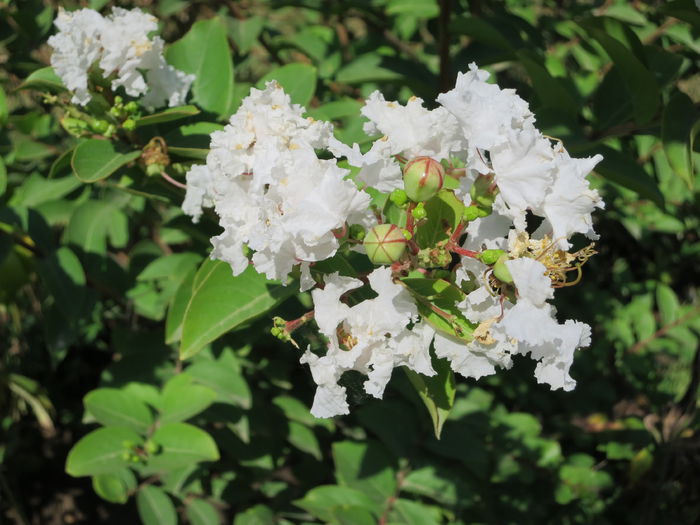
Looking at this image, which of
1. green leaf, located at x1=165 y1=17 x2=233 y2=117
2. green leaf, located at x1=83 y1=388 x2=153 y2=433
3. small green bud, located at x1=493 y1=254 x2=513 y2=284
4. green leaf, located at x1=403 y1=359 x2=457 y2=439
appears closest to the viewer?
small green bud, located at x1=493 y1=254 x2=513 y2=284

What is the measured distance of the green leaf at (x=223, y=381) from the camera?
68.1 inches

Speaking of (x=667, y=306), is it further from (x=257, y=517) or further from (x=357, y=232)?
(x=357, y=232)

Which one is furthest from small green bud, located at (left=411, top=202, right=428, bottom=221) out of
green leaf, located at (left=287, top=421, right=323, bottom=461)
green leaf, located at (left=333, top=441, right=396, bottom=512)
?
green leaf, located at (left=287, top=421, right=323, bottom=461)

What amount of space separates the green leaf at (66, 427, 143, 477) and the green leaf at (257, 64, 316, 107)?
3.02ft

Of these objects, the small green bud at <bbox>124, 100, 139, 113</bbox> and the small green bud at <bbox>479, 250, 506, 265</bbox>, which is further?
the small green bud at <bbox>124, 100, 139, 113</bbox>

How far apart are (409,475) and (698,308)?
4.41 feet

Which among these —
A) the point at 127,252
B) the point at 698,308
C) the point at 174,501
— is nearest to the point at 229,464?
the point at 174,501

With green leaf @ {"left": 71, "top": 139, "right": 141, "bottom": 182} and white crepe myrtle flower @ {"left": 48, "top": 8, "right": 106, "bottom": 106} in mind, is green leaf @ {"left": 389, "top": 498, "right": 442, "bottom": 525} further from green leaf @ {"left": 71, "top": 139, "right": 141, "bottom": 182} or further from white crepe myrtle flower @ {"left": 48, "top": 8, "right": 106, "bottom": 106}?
white crepe myrtle flower @ {"left": 48, "top": 8, "right": 106, "bottom": 106}

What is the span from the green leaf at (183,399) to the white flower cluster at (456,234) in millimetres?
752

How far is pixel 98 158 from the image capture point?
4.25ft

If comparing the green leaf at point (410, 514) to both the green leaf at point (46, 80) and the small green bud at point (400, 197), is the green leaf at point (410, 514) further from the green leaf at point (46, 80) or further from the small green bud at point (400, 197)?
the green leaf at point (46, 80)

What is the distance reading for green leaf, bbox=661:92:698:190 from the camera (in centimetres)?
129

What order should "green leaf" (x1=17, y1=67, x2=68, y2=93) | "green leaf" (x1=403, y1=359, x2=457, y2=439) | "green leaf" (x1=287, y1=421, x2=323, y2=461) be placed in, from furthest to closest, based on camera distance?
"green leaf" (x1=287, y1=421, x2=323, y2=461), "green leaf" (x1=17, y1=67, x2=68, y2=93), "green leaf" (x1=403, y1=359, x2=457, y2=439)

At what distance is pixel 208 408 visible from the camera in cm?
183
